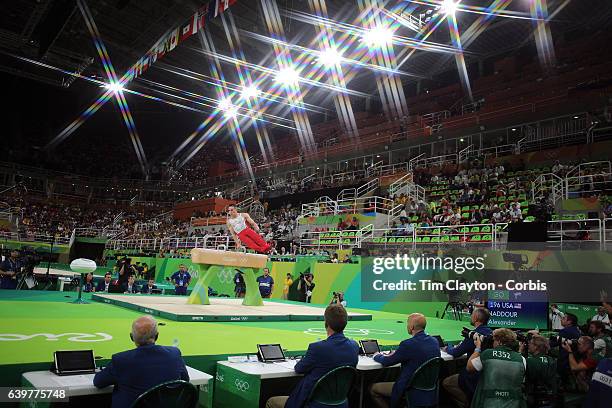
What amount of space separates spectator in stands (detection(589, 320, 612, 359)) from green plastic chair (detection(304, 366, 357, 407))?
3805 millimetres

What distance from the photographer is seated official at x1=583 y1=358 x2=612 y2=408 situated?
339 centimetres

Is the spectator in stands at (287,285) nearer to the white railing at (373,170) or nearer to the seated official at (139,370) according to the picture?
the seated official at (139,370)

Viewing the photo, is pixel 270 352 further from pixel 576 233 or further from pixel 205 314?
pixel 576 233

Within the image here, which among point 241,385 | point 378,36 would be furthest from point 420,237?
point 378,36

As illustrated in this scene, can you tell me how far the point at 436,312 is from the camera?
37.0 feet

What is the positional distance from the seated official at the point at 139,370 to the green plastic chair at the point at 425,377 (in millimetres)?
2138

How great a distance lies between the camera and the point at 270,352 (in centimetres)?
427

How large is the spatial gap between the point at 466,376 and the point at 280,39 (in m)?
22.6

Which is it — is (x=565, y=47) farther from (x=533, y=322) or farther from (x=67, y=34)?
(x=67, y=34)

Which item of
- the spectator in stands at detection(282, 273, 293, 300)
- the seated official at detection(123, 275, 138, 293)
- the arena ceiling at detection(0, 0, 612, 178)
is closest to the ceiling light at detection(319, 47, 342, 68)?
the arena ceiling at detection(0, 0, 612, 178)

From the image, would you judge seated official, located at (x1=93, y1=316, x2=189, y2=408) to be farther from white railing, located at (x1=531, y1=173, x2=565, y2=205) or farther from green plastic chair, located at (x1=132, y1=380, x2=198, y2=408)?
white railing, located at (x1=531, y1=173, x2=565, y2=205)

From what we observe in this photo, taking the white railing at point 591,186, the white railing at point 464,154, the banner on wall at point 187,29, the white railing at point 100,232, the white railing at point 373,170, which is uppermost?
the banner on wall at point 187,29

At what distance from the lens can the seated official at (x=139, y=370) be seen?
→ 287cm

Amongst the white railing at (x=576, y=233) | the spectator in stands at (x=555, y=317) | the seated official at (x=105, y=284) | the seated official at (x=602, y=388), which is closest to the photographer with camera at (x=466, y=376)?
the seated official at (x=602, y=388)
